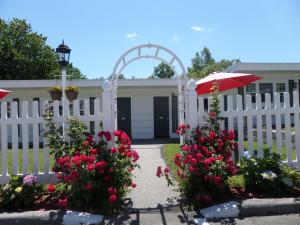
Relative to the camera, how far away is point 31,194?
16.3ft

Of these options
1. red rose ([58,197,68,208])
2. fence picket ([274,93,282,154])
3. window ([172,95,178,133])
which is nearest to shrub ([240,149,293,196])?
fence picket ([274,93,282,154])

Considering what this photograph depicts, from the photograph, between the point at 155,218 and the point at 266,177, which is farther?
the point at 266,177

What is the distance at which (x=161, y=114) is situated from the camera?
58.2 feet

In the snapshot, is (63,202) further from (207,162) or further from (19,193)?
(207,162)

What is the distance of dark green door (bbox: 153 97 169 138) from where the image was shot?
58.2ft

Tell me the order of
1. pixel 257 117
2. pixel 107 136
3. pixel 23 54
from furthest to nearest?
pixel 23 54, pixel 257 117, pixel 107 136

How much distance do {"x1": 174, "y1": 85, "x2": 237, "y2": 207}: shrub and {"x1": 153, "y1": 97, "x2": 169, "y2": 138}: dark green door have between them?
12.0 m

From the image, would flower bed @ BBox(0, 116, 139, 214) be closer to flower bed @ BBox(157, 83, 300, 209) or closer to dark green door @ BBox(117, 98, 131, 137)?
flower bed @ BBox(157, 83, 300, 209)

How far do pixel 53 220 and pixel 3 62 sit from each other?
30426 mm

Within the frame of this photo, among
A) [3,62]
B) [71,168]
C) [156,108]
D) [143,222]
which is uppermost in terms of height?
[3,62]

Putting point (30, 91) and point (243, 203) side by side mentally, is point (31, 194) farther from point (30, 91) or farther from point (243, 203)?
point (30, 91)

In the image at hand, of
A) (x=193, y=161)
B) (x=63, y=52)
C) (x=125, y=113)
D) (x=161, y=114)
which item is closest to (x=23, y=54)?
(x=125, y=113)

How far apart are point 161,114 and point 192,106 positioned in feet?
39.1

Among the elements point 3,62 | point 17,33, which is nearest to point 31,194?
point 3,62
